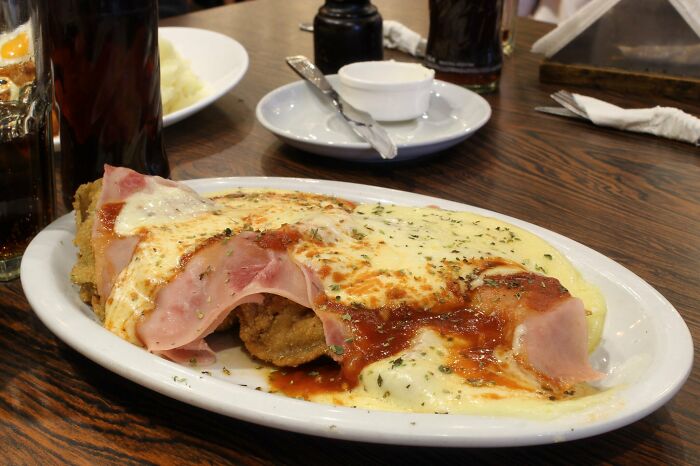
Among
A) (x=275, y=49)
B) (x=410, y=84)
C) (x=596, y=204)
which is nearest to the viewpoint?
(x=596, y=204)

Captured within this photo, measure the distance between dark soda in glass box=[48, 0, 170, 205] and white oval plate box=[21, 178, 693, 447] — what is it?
232 millimetres

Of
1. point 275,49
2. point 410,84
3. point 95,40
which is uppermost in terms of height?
point 95,40

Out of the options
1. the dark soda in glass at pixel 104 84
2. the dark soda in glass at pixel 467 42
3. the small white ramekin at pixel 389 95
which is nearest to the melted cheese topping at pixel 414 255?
the dark soda in glass at pixel 104 84

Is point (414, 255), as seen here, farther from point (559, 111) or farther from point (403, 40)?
point (403, 40)

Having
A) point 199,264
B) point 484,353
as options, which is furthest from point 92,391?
point 484,353

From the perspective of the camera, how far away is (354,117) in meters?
2.09

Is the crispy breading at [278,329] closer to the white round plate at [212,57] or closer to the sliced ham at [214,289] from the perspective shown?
the sliced ham at [214,289]

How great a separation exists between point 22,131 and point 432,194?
912 millimetres

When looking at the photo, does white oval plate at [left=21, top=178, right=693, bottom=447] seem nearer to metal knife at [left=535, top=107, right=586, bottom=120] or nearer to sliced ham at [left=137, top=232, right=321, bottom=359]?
sliced ham at [left=137, top=232, right=321, bottom=359]

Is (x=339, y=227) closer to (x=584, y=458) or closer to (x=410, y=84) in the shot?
(x=584, y=458)

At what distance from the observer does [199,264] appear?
1.09 m

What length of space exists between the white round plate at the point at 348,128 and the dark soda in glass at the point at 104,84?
0.46 metres

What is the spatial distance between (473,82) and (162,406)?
71.3 inches

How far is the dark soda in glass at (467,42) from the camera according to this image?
242 centimetres
